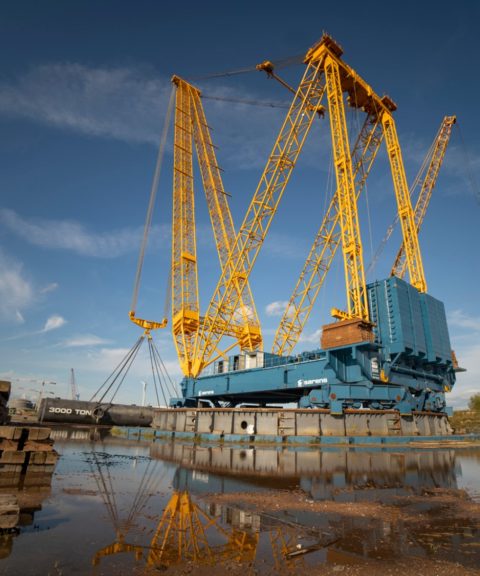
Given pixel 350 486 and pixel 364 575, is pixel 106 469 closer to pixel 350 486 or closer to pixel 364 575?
pixel 350 486

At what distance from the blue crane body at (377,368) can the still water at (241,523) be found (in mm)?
12828

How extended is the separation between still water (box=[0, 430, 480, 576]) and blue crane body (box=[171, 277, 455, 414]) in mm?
12828

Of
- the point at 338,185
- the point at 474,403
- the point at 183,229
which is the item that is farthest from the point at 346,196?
the point at 474,403

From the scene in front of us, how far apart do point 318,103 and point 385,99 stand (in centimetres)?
847

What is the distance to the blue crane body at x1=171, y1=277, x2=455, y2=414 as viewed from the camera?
26188 millimetres

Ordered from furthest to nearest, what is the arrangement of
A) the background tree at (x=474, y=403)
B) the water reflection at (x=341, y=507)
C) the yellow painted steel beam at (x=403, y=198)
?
the background tree at (x=474, y=403) < the yellow painted steel beam at (x=403, y=198) < the water reflection at (x=341, y=507)

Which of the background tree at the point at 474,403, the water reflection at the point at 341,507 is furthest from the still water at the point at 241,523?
the background tree at the point at 474,403

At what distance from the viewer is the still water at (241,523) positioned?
5051mm

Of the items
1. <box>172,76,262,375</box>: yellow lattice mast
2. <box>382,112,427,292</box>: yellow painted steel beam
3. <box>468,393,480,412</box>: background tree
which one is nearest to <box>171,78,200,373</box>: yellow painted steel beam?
<box>172,76,262,375</box>: yellow lattice mast

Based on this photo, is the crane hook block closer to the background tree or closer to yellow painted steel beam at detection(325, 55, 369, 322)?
yellow painted steel beam at detection(325, 55, 369, 322)

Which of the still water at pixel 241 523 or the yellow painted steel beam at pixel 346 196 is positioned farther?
the yellow painted steel beam at pixel 346 196

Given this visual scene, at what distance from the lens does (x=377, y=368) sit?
27.2 meters

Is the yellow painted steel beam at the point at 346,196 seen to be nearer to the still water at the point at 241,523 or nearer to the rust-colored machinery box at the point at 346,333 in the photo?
the rust-colored machinery box at the point at 346,333

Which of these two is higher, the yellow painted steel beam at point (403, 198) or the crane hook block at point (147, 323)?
the yellow painted steel beam at point (403, 198)
